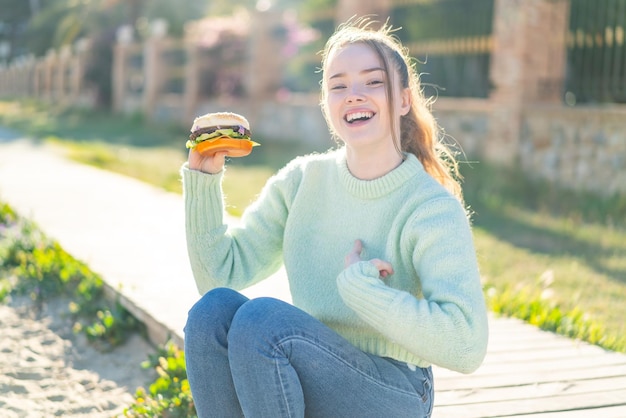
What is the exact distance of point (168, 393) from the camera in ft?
11.0

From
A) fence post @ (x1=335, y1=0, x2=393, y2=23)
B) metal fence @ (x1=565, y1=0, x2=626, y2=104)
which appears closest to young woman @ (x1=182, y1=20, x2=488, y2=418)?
metal fence @ (x1=565, y1=0, x2=626, y2=104)

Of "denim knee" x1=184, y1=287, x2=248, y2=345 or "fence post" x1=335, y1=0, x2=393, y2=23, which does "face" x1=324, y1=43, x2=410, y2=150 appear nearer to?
"denim knee" x1=184, y1=287, x2=248, y2=345

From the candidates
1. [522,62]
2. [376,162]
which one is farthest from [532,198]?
[376,162]

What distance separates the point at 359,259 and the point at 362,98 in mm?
460

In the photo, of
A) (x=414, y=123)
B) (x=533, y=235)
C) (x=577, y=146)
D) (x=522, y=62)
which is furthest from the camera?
(x=522, y=62)

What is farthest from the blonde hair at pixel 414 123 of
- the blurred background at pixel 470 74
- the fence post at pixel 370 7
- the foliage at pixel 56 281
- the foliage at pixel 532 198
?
the fence post at pixel 370 7

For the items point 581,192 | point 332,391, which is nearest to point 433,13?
point 581,192

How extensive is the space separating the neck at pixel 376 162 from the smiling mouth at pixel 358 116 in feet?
0.32

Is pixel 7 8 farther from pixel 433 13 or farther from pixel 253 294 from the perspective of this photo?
pixel 253 294

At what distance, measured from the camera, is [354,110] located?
2.46 meters

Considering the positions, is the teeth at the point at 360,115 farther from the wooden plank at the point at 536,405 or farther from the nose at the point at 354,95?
the wooden plank at the point at 536,405

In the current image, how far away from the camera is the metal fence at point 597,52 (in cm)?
827

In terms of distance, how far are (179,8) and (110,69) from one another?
262 centimetres

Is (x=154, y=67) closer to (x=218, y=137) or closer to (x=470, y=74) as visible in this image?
(x=470, y=74)
